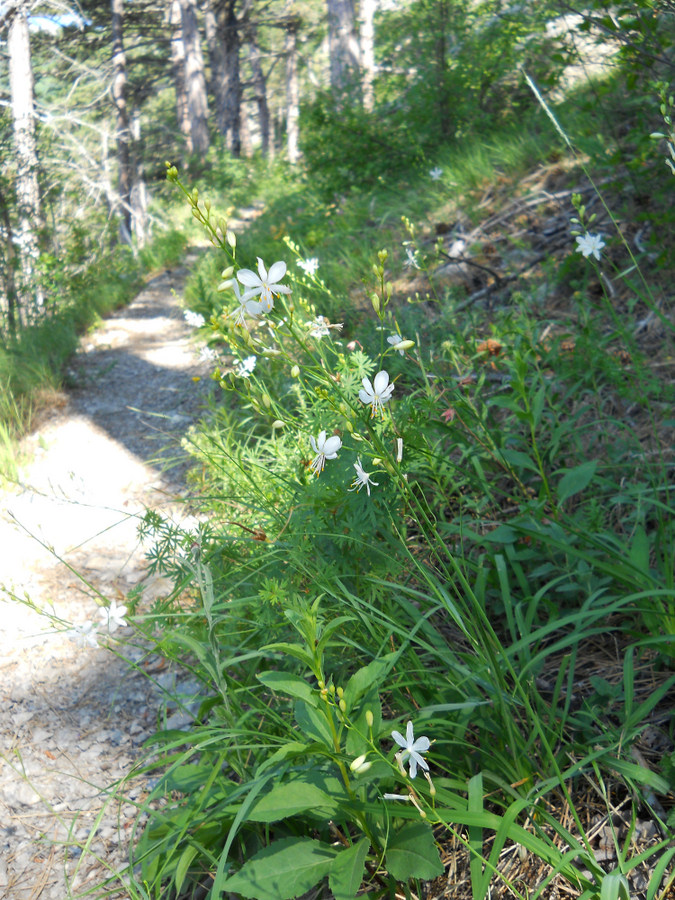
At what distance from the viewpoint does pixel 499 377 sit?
9.25 ft

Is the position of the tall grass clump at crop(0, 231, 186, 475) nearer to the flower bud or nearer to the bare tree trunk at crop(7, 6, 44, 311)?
the bare tree trunk at crop(7, 6, 44, 311)

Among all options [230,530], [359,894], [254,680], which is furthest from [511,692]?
[230,530]

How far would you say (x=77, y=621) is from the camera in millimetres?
2502

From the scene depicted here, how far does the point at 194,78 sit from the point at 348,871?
16099 millimetres

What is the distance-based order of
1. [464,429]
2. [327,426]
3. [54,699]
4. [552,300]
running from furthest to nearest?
[552,300] → [54,699] → [464,429] → [327,426]

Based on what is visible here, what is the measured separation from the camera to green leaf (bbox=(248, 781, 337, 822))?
3.54ft

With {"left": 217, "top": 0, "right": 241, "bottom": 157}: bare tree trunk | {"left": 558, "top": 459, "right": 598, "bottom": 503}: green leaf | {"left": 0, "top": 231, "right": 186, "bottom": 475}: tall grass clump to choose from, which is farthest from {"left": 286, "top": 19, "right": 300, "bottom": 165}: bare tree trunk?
{"left": 558, "top": 459, "right": 598, "bottom": 503}: green leaf

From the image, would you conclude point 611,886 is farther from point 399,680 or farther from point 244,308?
point 244,308

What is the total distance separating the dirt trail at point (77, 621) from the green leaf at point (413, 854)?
63 cm

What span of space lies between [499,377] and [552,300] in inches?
30.2

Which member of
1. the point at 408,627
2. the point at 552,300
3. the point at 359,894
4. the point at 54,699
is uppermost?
the point at 552,300

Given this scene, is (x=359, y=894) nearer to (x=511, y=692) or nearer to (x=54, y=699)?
(x=511, y=692)

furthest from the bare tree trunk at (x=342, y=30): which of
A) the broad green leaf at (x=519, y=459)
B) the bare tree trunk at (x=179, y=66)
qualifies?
the broad green leaf at (x=519, y=459)

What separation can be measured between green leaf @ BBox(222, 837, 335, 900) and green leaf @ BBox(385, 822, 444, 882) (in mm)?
120
